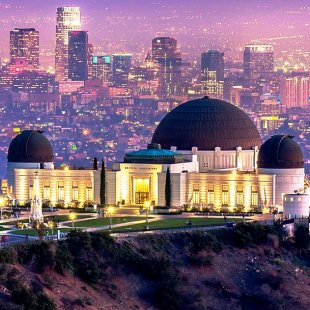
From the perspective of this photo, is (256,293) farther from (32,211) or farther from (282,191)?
(282,191)

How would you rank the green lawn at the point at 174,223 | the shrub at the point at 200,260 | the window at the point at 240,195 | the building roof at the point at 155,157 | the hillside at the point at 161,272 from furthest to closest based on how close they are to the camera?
1. the building roof at the point at 155,157
2. the window at the point at 240,195
3. the green lawn at the point at 174,223
4. the shrub at the point at 200,260
5. the hillside at the point at 161,272

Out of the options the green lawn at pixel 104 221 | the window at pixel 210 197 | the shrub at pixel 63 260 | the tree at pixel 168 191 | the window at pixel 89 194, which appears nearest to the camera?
the shrub at pixel 63 260

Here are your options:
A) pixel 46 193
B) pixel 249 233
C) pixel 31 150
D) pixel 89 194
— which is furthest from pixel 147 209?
pixel 31 150

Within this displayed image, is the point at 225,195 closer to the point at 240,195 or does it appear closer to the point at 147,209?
the point at 240,195

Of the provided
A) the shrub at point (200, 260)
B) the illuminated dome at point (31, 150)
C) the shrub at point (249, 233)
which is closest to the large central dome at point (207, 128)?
the illuminated dome at point (31, 150)

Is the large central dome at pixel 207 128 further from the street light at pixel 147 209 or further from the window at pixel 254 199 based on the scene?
the street light at pixel 147 209

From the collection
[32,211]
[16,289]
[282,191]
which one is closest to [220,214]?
[282,191]
